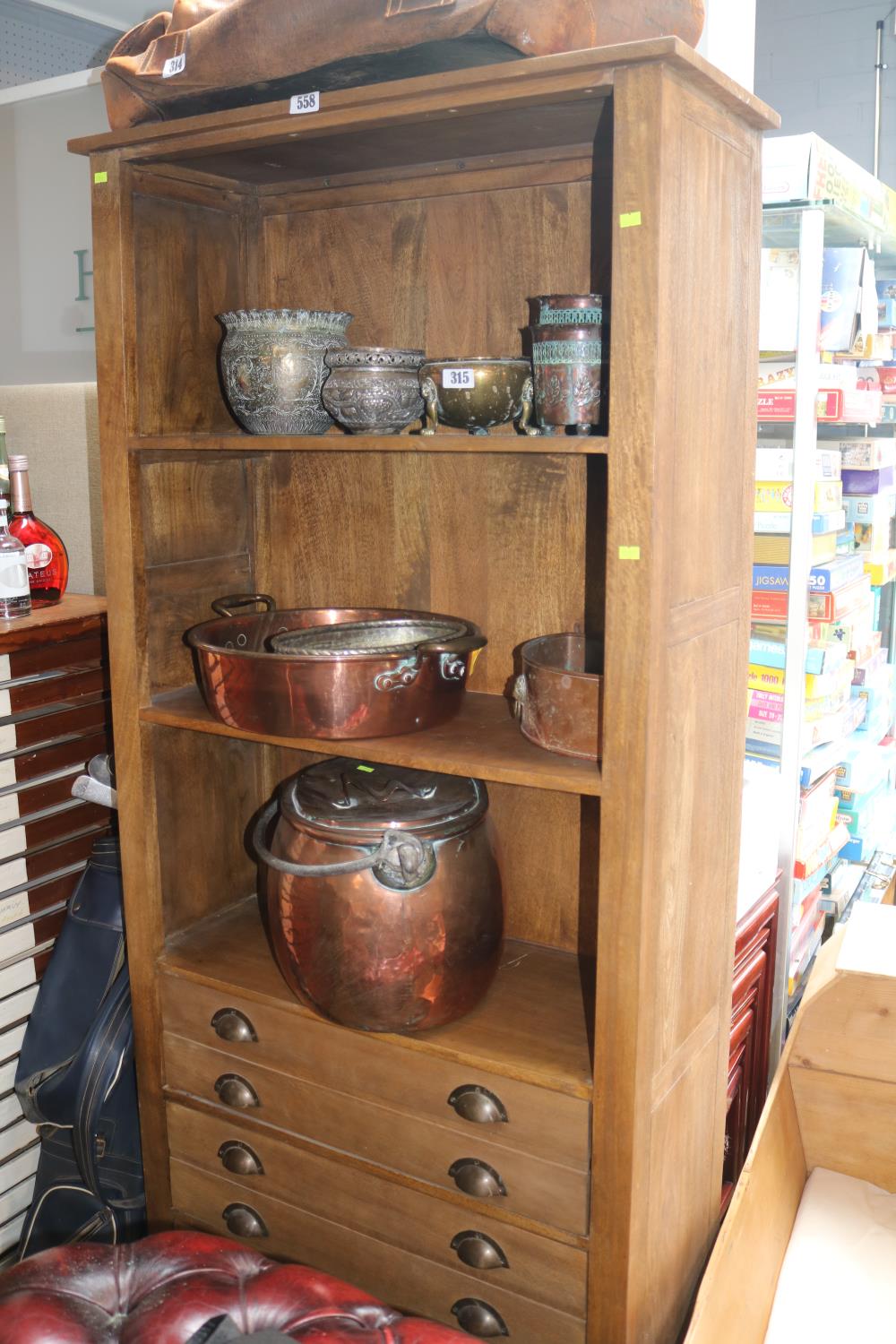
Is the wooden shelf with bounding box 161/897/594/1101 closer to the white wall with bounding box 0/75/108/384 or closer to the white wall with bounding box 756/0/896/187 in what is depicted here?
the white wall with bounding box 0/75/108/384

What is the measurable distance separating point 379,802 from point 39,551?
3.36 feet

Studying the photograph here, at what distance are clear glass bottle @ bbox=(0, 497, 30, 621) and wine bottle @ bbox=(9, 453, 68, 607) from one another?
108 millimetres

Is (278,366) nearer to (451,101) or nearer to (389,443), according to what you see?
(389,443)

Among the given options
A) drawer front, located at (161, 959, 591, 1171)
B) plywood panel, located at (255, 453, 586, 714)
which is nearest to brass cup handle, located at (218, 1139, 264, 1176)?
drawer front, located at (161, 959, 591, 1171)

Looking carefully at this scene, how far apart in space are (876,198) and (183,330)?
179 cm

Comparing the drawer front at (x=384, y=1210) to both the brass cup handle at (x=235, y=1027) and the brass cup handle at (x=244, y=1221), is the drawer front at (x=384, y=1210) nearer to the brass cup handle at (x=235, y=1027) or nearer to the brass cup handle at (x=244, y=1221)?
the brass cup handle at (x=244, y=1221)

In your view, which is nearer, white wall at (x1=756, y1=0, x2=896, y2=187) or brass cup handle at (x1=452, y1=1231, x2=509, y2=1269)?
brass cup handle at (x1=452, y1=1231, x2=509, y2=1269)

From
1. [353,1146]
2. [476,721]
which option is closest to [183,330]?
[476,721]

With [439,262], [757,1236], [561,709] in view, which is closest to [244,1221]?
[757,1236]

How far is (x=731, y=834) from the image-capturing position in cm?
171

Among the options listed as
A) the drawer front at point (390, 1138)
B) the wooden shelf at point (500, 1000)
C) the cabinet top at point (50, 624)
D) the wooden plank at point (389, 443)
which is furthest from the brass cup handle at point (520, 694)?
the cabinet top at point (50, 624)

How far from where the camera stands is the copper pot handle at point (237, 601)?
1.88 metres

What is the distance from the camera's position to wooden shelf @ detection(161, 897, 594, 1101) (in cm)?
157

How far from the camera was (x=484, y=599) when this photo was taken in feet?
6.19
